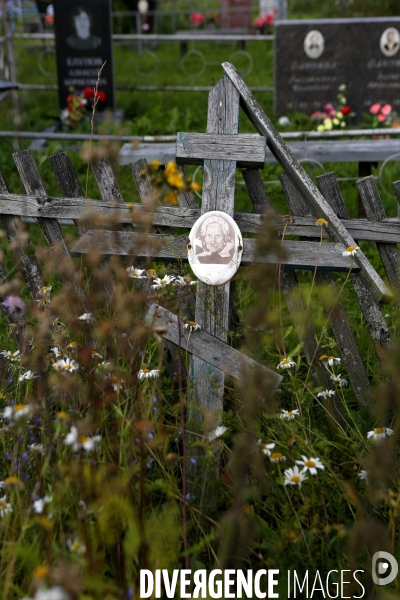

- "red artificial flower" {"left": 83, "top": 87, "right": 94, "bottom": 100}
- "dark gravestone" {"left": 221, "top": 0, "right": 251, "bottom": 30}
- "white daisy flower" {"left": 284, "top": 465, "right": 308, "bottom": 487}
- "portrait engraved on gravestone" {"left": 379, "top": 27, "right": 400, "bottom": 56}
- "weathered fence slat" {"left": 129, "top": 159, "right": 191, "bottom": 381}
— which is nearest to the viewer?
"white daisy flower" {"left": 284, "top": 465, "right": 308, "bottom": 487}

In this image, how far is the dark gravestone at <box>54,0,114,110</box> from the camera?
24.8 feet

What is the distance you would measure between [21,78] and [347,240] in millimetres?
9466

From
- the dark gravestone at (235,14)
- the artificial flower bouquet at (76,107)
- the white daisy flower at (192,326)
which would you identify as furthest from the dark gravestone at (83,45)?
the dark gravestone at (235,14)

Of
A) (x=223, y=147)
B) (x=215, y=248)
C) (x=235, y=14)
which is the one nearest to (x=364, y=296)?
(x=215, y=248)

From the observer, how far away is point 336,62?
7512 millimetres

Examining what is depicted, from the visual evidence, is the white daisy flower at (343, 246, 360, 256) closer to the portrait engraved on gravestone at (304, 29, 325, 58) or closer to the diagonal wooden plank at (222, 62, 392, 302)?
the diagonal wooden plank at (222, 62, 392, 302)

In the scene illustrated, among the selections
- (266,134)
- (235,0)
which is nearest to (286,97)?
(266,134)

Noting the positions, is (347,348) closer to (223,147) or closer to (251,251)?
(251,251)

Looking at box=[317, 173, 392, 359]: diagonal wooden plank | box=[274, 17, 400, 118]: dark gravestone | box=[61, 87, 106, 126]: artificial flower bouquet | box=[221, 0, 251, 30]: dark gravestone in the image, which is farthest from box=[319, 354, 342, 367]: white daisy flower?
box=[221, 0, 251, 30]: dark gravestone

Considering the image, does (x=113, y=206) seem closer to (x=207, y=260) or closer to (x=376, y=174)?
(x=207, y=260)

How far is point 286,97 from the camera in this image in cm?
766

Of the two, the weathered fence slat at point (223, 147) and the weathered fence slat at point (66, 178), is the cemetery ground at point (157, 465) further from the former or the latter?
the weathered fence slat at point (223, 147)

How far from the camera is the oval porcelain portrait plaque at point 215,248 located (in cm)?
230

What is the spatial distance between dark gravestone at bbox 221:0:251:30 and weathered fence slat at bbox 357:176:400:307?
13651 mm
